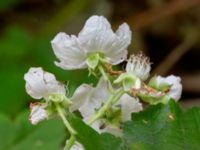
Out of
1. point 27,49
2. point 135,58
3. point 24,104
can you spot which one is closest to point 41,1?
point 27,49

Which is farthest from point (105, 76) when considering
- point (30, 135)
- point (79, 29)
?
point (79, 29)

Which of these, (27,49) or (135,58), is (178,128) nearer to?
(135,58)

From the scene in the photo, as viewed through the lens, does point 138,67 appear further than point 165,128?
Yes

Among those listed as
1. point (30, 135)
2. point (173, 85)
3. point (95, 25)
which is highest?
point (95, 25)

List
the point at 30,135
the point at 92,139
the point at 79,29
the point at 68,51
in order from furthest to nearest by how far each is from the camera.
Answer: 1. the point at 79,29
2. the point at 30,135
3. the point at 68,51
4. the point at 92,139

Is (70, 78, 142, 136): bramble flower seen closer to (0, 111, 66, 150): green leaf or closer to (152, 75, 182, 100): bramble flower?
(152, 75, 182, 100): bramble flower

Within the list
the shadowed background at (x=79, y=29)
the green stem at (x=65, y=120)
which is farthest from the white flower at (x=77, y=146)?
the shadowed background at (x=79, y=29)

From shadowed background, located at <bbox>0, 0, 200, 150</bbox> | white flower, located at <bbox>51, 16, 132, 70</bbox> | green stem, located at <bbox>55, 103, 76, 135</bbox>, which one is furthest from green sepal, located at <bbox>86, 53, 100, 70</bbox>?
shadowed background, located at <bbox>0, 0, 200, 150</bbox>

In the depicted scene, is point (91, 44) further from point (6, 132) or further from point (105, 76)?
point (6, 132)
